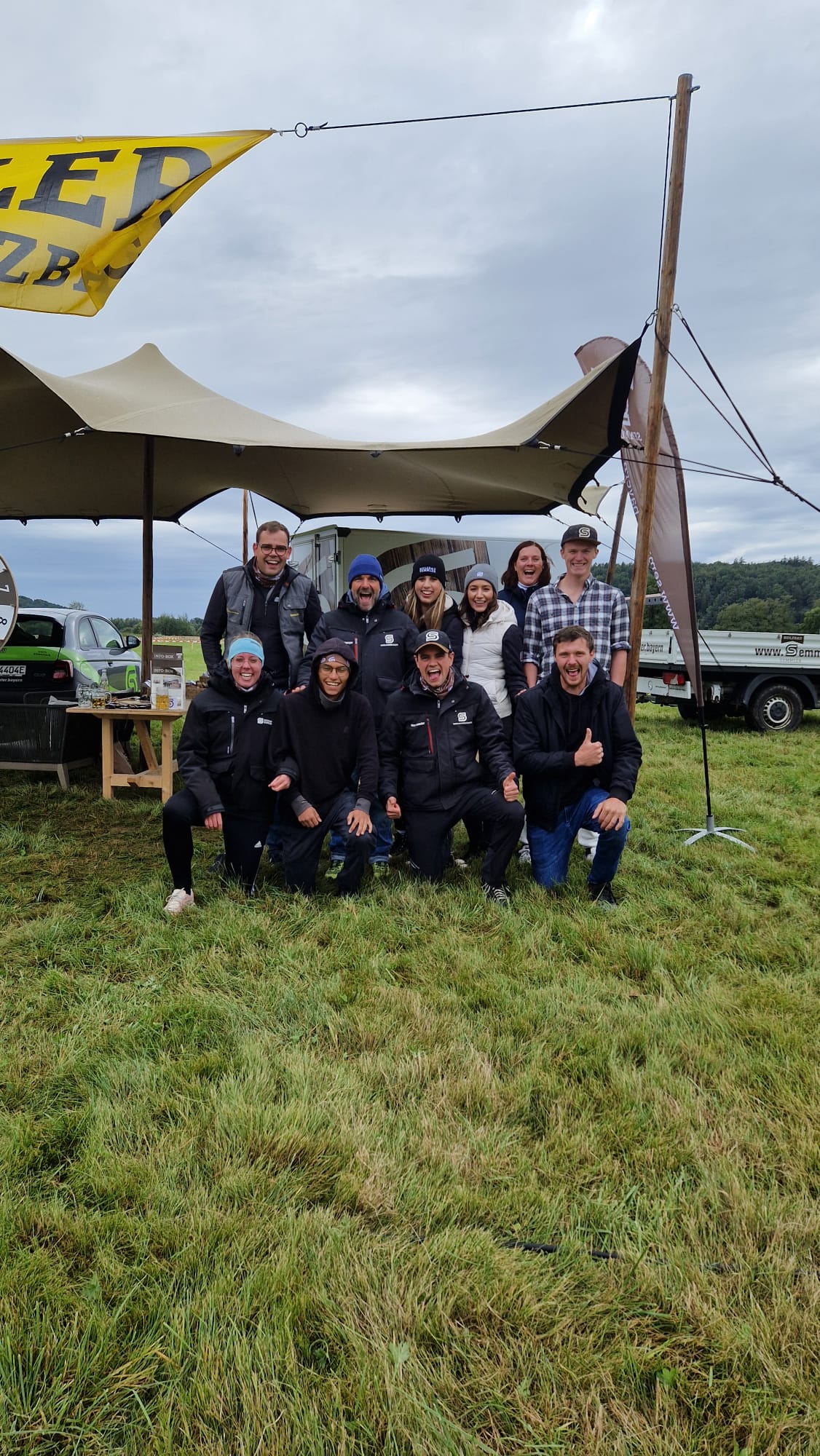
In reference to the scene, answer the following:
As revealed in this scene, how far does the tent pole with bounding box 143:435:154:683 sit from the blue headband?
259cm

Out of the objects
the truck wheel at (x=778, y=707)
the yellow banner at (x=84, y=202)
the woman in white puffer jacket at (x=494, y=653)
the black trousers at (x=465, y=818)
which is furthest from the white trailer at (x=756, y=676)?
the yellow banner at (x=84, y=202)

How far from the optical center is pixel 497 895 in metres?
3.66

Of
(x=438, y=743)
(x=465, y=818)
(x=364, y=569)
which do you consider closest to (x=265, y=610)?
(x=364, y=569)

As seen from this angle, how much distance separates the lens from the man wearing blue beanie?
13.7 ft

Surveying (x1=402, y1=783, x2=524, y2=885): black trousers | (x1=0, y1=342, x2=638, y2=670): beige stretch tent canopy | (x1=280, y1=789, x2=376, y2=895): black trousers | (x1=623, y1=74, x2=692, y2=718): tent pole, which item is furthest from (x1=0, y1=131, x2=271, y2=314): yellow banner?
(x1=402, y1=783, x2=524, y2=885): black trousers

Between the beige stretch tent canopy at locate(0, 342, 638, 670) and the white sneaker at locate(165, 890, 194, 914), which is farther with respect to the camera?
the beige stretch tent canopy at locate(0, 342, 638, 670)

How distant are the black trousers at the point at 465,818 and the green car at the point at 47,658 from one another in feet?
→ 11.1

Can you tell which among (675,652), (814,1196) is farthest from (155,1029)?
Result: (675,652)

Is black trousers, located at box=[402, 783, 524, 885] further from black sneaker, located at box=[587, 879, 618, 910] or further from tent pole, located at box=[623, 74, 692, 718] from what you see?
tent pole, located at box=[623, 74, 692, 718]

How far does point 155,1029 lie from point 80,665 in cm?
474

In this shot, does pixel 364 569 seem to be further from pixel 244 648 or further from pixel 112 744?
pixel 112 744

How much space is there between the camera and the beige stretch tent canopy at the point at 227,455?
4.73 meters

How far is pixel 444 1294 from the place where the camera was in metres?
1.45

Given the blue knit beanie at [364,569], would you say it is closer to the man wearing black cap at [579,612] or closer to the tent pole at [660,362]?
A: the man wearing black cap at [579,612]
